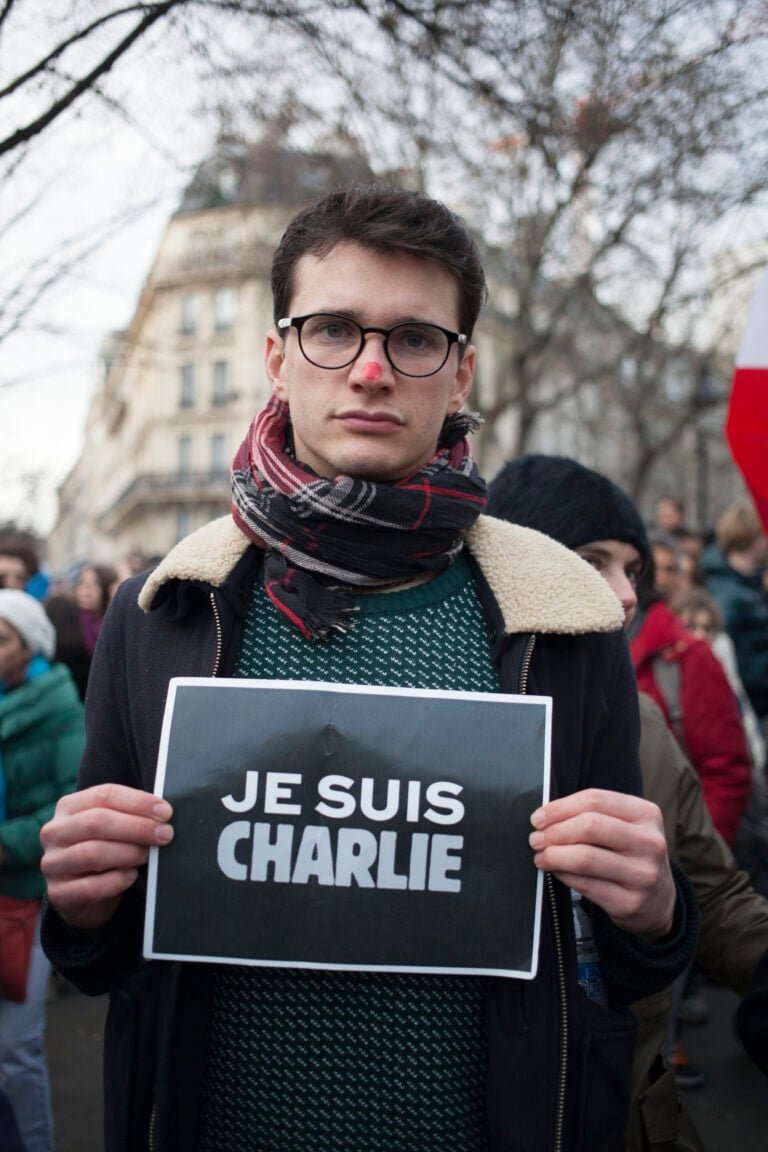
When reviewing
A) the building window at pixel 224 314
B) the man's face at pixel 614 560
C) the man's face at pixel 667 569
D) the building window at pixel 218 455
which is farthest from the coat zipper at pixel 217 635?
the building window at pixel 218 455

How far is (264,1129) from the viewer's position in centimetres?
146

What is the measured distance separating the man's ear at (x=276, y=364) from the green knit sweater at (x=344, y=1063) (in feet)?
3.06

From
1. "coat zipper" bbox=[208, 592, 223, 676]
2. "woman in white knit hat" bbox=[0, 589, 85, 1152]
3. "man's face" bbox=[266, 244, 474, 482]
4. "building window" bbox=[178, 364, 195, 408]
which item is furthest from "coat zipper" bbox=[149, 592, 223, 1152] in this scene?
"building window" bbox=[178, 364, 195, 408]

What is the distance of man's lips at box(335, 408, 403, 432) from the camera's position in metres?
1.55

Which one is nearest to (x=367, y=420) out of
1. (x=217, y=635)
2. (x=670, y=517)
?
(x=217, y=635)

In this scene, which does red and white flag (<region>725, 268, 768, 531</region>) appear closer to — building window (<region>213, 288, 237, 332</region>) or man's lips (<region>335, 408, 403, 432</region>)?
man's lips (<region>335, 408, 403, 432</region>)

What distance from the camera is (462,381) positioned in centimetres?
176

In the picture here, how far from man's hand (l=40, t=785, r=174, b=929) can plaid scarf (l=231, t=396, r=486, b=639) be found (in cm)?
35

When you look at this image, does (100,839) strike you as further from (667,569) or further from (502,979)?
(667,569)

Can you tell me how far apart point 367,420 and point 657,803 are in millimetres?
1210

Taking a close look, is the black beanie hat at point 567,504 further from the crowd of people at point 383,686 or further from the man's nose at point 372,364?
the man's nose at point 372,364

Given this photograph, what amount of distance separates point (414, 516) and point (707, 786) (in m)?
2.63

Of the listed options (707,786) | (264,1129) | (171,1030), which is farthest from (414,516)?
(707,786)

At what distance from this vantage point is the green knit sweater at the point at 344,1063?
1441 millimetres
